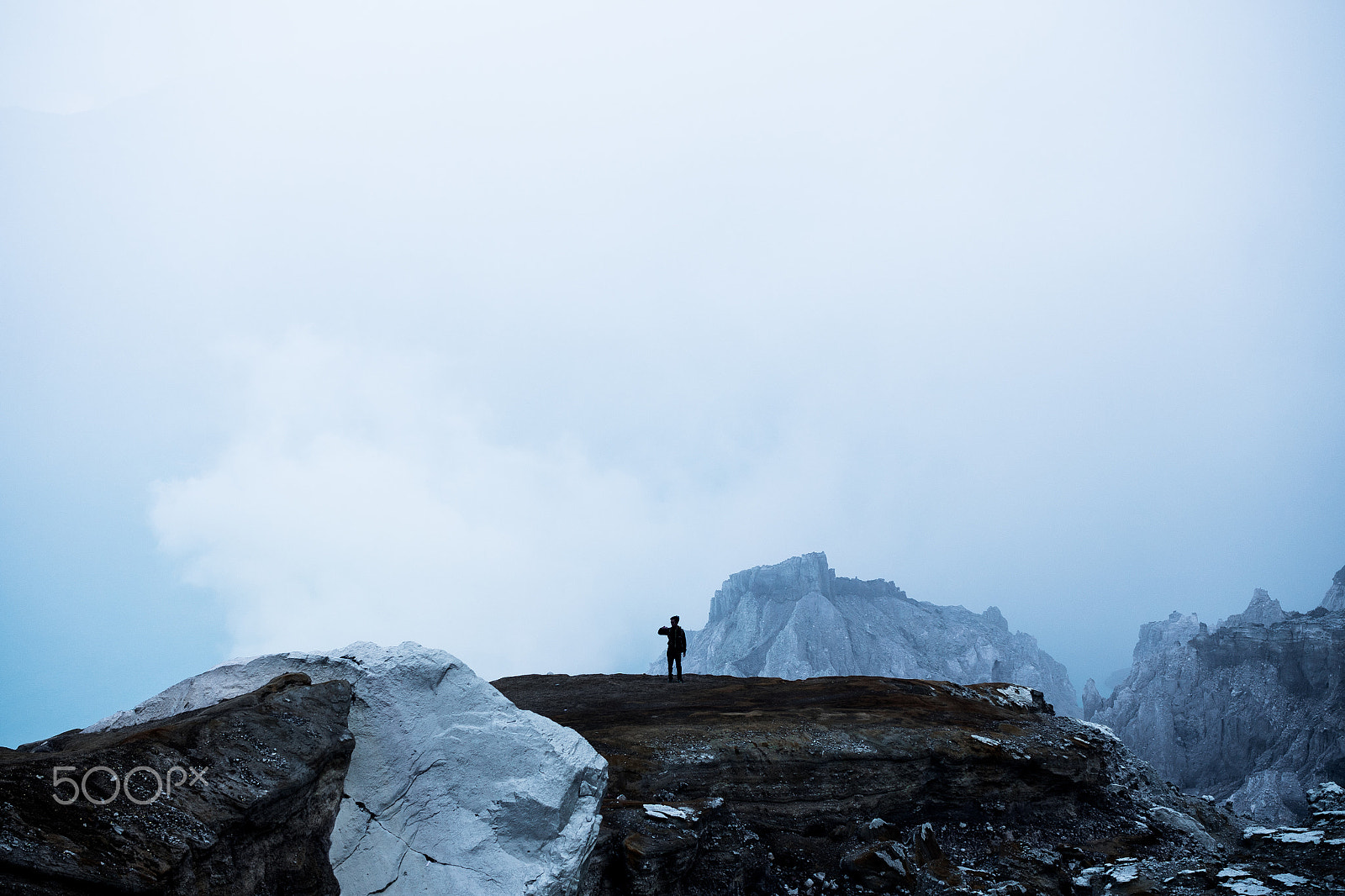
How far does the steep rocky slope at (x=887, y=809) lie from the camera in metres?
14.5

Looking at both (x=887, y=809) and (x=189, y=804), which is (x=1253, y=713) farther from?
(x=189, y=804)

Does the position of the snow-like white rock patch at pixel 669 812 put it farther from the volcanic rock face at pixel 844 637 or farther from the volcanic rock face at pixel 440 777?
the volcanic rock face at pixel 844 637

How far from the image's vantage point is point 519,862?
36.1 ft

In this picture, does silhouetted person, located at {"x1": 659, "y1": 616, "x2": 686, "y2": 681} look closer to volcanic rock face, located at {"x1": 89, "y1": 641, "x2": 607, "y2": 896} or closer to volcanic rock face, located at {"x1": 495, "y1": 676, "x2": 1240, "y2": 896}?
volcanic rock face, located at {"x1": 495, "y1": 676, "x2": 1240, "y2": 896}

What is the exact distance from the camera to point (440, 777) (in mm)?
11734

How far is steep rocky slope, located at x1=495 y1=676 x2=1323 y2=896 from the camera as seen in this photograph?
14484mm

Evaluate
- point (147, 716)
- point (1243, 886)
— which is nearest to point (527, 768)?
point (147, 716)

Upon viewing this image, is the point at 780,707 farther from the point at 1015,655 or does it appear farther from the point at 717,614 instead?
the point at 1015,655

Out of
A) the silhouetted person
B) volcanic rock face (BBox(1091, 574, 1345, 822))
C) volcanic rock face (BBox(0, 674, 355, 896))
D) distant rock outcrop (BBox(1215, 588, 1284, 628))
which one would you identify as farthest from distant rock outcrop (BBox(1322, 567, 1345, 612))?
volcanic rock face (BBox(0, 674, 355, 896))

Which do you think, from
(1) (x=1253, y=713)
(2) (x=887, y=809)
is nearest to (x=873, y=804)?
(2) (x=887, y=809)

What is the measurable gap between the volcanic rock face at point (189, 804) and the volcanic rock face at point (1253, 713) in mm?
77422

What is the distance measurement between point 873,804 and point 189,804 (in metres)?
15.0

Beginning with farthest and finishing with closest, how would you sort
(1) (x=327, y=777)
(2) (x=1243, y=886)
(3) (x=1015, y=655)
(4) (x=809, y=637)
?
(3) (x=1015, y=655), (4) (x=809, y=637), (2) (x=1243, y=886), (1) (x=327, y=777)

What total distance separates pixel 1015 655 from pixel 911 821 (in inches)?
6153
